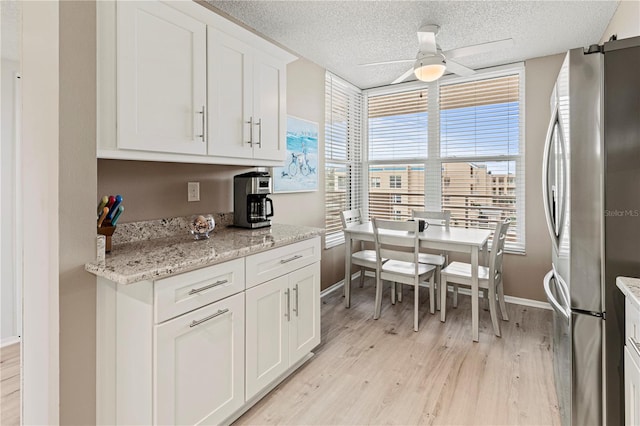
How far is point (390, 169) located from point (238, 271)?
3180 mm

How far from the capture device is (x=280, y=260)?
7.03 ft

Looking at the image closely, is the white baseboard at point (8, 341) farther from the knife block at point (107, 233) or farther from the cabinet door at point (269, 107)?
the cabinet door at point (269, 107)

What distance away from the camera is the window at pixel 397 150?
4.30 meters

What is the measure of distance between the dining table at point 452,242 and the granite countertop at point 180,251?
1.11 metres

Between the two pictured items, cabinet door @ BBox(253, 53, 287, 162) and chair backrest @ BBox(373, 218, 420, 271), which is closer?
cabinet door @ BBox(253, 53, 287, 162)

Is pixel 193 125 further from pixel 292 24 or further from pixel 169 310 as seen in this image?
pixel 292 24

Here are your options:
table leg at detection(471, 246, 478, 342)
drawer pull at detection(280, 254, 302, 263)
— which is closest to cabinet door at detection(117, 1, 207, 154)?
drawer pull at detection(280, 254, 302, 263)

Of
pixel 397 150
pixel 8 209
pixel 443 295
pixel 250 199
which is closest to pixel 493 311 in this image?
pixel 443 295

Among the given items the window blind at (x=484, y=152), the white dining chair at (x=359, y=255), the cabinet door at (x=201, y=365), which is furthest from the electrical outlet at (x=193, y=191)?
the window blind at (x=484, y=152)

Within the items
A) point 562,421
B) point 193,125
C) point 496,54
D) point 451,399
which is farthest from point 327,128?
point 562,421

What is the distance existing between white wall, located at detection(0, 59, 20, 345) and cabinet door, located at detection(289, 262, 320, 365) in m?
2.42

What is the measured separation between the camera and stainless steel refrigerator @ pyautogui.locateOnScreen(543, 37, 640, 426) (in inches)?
56.6

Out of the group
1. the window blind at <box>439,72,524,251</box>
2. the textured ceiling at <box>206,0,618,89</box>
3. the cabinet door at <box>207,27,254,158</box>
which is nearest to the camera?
the cabinet door at <box>207,27,254,158</box>

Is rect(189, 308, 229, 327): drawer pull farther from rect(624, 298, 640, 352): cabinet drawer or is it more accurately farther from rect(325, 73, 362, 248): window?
rect(325, 73, 362, 248): window
